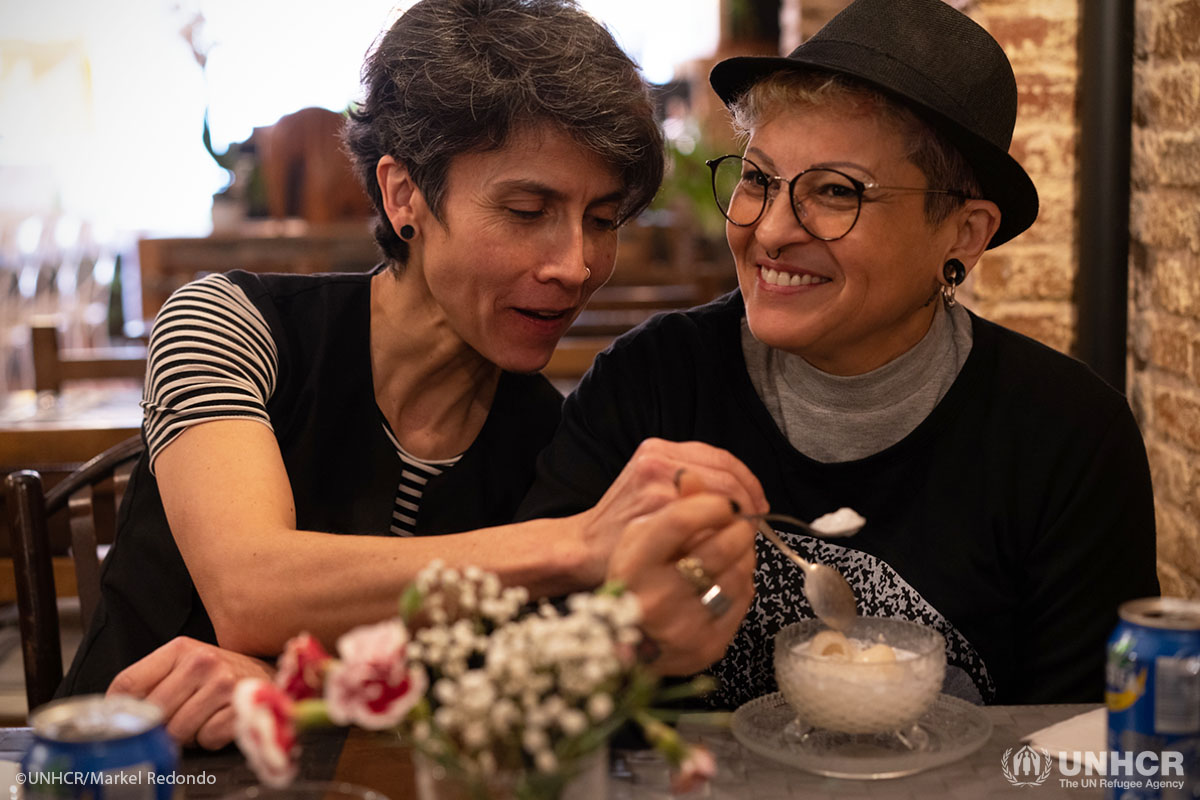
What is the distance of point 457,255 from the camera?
1554 mm

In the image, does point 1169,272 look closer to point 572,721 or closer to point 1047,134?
point 1047,134

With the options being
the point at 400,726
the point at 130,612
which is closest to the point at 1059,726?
the point at 400,726

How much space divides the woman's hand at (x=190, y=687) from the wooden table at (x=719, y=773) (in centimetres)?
3

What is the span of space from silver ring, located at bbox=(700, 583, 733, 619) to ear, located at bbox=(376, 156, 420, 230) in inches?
30.2

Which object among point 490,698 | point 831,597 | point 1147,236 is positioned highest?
point 1147,236

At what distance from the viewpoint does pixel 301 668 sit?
72cm

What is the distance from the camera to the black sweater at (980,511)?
142cm

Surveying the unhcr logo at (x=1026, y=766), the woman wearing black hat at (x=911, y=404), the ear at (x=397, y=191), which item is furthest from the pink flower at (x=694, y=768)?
the ear at (x=397, y=191)

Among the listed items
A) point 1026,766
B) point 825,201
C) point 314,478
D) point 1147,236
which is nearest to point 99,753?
point 1026,766

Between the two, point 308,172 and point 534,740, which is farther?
point 308,172

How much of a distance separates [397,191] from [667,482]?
73 centimetres

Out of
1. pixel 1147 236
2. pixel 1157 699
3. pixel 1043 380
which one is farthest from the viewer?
pixel 1147 236

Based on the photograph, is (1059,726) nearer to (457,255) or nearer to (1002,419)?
(1002,419)

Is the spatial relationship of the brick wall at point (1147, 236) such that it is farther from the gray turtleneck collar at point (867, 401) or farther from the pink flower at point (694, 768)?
the pink flower at point (694, 768)
